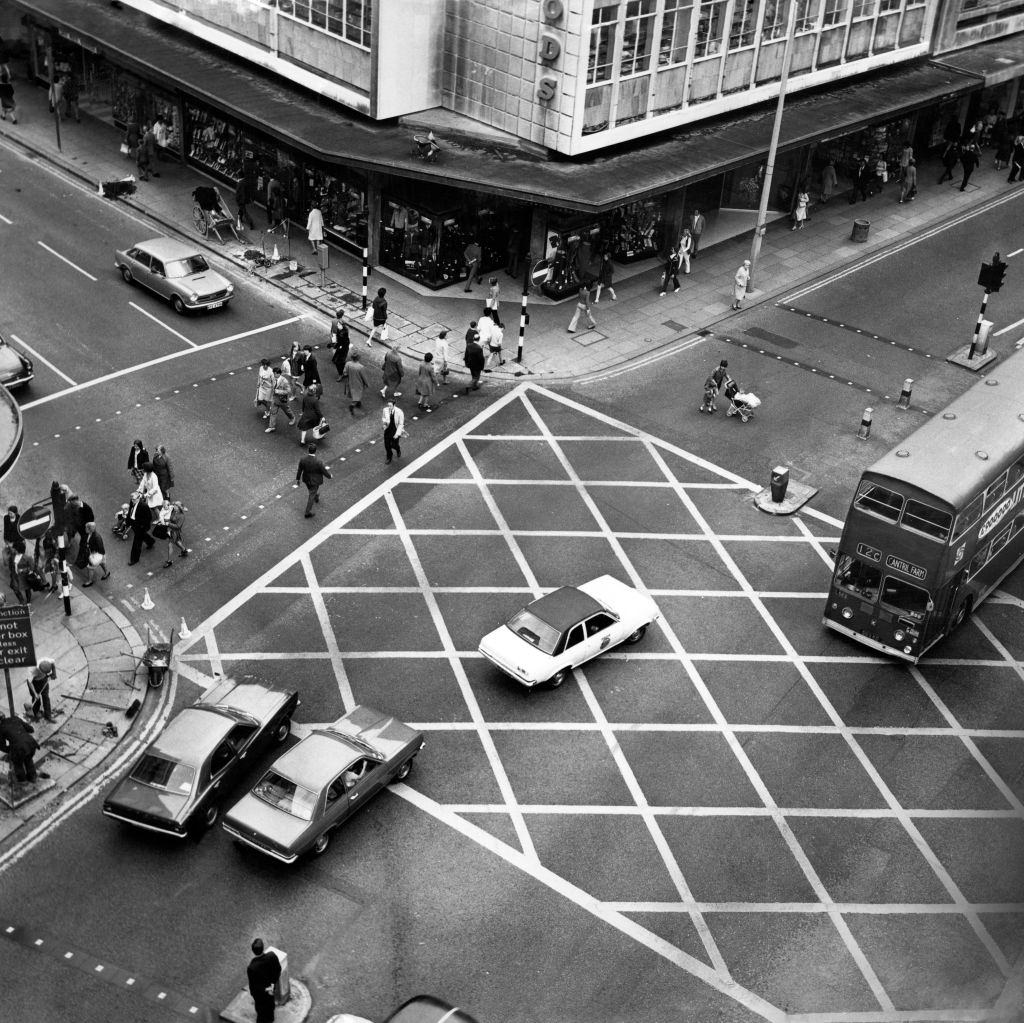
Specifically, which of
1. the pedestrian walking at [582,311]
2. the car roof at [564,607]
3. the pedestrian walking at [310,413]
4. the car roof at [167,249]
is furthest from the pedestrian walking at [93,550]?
the pedestrian walking at [582,311]

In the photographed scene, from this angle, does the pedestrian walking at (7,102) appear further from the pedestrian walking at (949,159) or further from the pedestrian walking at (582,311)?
the pedestrian walking at (949,159)

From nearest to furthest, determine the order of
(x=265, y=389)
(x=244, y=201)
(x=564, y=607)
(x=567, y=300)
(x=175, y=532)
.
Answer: (x=564, y=607) → (x=175, y=532) → (x=265, y=389) → (x=567, y=300) → (x=244, y=201)

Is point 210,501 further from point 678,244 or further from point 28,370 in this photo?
point 678,244

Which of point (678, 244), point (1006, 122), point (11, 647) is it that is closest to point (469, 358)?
Result: point (678, 244)

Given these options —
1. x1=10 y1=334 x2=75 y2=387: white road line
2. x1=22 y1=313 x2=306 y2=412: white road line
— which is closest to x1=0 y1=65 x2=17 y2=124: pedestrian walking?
x1=10 y1=334 x2=75 y2=387: white road line

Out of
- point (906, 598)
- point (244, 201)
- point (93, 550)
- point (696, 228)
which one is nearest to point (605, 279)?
point (696, 228)

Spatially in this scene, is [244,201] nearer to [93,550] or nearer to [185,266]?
[185,266]

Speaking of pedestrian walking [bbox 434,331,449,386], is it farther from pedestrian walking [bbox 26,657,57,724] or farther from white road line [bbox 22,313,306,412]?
pedestrian walking [bbox 26,657,57,724]
